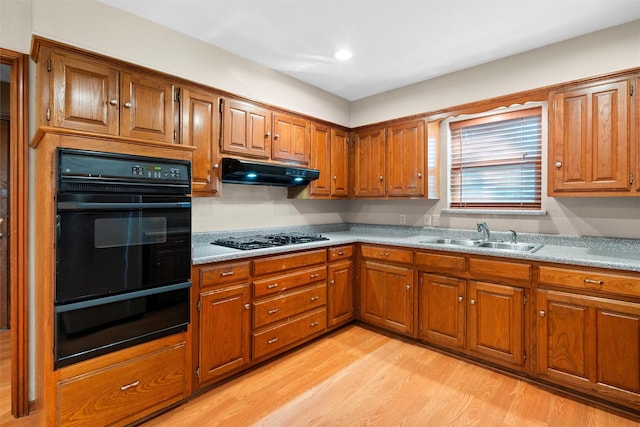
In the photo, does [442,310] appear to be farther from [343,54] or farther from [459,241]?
[343,54]

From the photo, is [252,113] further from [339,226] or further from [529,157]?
[529,157]

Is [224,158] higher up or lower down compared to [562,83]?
lower down

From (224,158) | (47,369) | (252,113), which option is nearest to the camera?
(47,369)

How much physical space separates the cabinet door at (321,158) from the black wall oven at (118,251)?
171 cm

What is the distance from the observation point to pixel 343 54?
292 cm

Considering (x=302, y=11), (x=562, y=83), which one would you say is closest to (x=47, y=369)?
(x=302, y=11)

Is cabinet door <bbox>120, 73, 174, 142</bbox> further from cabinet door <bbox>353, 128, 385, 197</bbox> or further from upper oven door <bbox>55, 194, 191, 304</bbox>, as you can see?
cabinet door <bbox>353, 128, 385, 197</bbox>

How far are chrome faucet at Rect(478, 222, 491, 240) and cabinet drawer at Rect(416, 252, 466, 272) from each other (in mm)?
594

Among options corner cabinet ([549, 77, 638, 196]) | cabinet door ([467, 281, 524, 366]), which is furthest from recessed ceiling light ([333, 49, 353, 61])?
cabinet door ([467, 281, 524, 366])

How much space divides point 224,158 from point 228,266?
0.94m

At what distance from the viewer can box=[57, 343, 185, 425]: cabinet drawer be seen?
165cm

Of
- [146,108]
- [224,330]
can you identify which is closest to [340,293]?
[224,330]

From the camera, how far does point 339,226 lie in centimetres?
425

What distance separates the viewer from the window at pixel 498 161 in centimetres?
307
